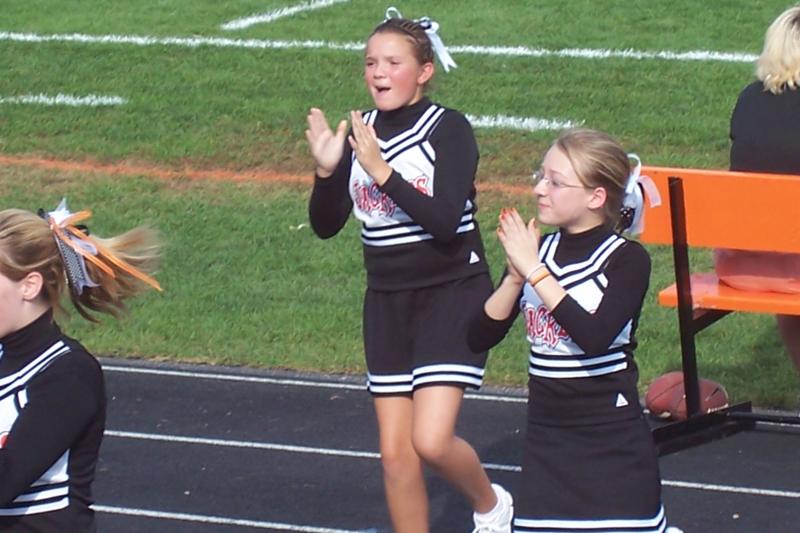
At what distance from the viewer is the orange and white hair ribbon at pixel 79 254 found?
3965mm

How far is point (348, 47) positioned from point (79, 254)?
11.5 m

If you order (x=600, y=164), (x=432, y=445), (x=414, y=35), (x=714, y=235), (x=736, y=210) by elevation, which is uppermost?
(x=414, y=35)

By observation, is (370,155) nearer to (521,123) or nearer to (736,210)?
(736,210)

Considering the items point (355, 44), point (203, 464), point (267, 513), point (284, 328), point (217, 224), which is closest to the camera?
point (267, 513)

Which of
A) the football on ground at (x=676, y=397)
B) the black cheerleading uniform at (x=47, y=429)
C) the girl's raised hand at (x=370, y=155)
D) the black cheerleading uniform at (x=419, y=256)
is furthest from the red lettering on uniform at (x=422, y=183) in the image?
the football on ground at (x=676, y=397)

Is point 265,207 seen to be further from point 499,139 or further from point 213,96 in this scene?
point 213,96

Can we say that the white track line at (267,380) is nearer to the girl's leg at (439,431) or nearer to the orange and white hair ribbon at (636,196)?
the girl's leg at (439,431)

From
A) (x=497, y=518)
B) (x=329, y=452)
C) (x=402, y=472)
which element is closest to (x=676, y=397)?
(x=329, y=452)

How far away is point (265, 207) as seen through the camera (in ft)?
36.3

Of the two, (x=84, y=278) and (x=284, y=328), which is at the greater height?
(x=84, y=278)

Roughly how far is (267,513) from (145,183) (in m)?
5.99

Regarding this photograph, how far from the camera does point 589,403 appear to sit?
13.9 ft

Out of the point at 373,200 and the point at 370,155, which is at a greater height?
the point at 370,155

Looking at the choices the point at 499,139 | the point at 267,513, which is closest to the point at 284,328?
the point at 267,513
